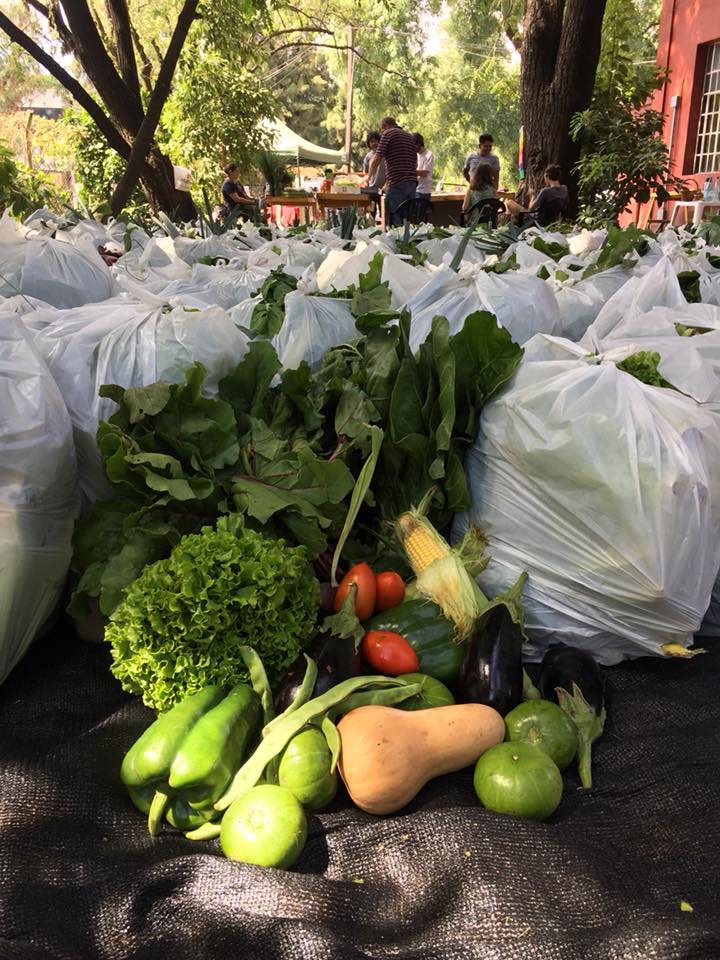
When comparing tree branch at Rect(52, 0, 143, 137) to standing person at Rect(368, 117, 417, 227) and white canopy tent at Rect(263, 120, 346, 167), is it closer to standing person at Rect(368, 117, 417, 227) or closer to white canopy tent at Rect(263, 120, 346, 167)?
standing person at Rect(368, 117, 417, 227)

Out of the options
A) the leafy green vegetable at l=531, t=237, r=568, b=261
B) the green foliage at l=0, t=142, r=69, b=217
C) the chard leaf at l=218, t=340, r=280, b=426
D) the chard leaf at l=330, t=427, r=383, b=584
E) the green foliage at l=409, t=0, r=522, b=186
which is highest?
the green foliage at l=409, t=0, r=522, b=186

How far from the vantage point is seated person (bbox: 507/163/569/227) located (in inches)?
348

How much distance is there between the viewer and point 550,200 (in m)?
8.84

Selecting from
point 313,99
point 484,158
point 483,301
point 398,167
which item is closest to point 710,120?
point 484,158

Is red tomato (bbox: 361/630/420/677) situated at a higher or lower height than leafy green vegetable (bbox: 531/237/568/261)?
lower

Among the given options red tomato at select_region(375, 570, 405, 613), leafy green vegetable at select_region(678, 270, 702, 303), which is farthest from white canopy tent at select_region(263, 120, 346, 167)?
red tomato at select_region(375, 570, 405, 613)

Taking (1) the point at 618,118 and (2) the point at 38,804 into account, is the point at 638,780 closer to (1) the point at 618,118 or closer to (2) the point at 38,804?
(2) the point at 38,804

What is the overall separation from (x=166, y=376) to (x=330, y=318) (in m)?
0.82

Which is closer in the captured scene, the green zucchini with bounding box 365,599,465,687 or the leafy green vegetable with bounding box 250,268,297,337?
the green zucchini with bounding box 365,599,465,687

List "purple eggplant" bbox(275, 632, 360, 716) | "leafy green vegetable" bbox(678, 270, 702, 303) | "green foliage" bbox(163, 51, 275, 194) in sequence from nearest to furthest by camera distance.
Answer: "purple eggplant" bbox(275, 632, 360, 716)
"leafy green vegetable" bbox(678, 270, 702, 303)
"green foliage" bbox(163, 51, 275, 194)

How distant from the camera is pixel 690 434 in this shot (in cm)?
212

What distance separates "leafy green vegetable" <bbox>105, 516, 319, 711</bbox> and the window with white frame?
14966 mm

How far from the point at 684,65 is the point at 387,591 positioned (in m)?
15.3

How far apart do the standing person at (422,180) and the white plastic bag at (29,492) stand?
810cm
